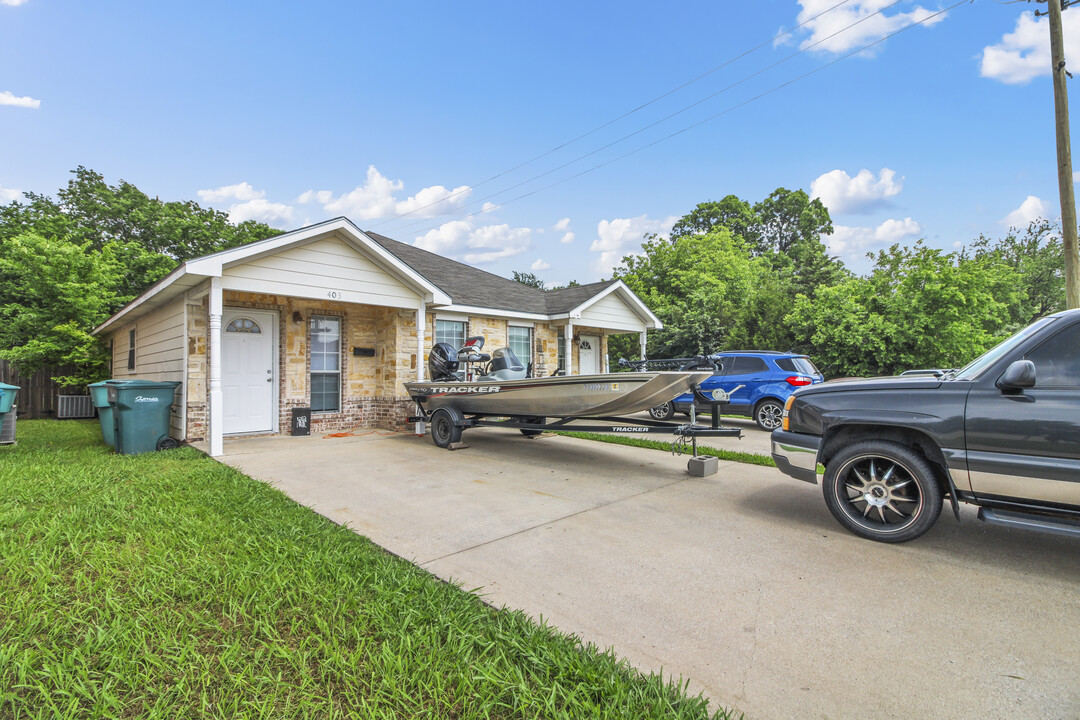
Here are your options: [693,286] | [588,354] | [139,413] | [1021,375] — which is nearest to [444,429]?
[139,413]

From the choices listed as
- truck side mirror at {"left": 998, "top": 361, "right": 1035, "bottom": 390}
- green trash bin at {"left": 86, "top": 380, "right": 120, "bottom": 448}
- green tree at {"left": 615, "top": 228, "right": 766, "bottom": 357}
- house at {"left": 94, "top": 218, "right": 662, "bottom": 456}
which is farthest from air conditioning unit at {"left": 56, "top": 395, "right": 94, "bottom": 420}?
green tree at {"left": 615, "top": 228, "right": 766, "bottom": 357}

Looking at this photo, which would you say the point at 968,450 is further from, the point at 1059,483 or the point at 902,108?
the point at 902,108

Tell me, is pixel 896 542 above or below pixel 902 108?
below

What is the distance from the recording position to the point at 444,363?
815 centimetres

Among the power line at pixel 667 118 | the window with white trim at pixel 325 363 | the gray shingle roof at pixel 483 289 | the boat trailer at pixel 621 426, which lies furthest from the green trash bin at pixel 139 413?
the power line at pixel 667 118

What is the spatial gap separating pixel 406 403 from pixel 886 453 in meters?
8.23

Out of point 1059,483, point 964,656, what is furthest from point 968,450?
point 964,656

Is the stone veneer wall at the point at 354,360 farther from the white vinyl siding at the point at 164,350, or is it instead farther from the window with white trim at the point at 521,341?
the window with white trim at the point at 521,341

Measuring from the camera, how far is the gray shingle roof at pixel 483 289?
444 inches

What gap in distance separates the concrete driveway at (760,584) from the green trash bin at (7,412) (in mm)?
4267

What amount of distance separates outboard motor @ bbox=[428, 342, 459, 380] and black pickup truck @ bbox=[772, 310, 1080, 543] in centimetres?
569

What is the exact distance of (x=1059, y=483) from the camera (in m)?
2.79

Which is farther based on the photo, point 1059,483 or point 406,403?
point 406,403

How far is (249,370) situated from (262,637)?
7606mm
